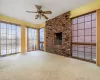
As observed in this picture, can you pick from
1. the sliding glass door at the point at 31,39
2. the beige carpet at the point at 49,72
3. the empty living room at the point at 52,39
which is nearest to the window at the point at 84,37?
the empty living room at the point at 52,39

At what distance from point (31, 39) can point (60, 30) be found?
10.3 ft

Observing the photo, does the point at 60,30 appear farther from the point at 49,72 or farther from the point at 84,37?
the point at 49,72

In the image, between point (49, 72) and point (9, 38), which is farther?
point (9, 38)

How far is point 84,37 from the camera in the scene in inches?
178

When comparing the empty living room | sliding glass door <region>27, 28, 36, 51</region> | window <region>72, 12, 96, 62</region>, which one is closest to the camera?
the empty living room

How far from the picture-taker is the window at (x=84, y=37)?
161 inches

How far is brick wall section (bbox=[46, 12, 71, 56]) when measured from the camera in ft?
17.2

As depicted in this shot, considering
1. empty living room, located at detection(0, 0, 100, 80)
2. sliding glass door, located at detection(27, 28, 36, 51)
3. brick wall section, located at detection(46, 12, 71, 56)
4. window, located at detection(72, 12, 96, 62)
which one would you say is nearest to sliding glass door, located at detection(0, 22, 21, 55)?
empty living room, located at detection(0, 0, 100, 80)

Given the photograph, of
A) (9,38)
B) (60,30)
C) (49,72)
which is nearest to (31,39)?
(9,38)

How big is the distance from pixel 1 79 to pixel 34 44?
5868 millimetres

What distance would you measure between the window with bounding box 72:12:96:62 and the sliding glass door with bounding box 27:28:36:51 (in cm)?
393

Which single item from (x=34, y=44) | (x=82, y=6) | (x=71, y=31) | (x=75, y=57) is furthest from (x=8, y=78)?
(x=34, y=44)

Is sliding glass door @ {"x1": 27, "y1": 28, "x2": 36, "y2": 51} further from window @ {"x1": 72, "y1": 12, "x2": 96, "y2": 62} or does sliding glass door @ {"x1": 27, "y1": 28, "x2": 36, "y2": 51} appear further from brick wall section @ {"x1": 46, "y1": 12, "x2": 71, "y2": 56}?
window @ {"x1": 72, "y1": 12, "x2": 96, "y2": 62}

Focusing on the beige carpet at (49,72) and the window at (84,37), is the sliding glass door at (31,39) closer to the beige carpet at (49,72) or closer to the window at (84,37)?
the window at (84,37)
